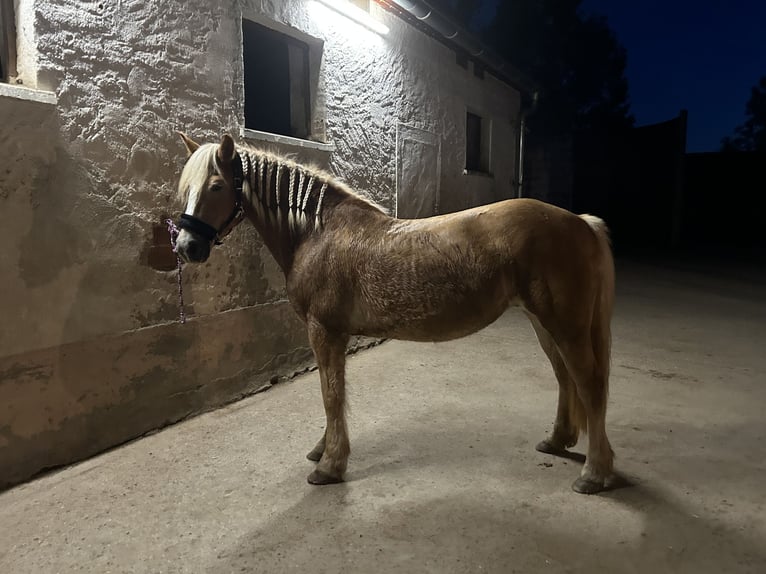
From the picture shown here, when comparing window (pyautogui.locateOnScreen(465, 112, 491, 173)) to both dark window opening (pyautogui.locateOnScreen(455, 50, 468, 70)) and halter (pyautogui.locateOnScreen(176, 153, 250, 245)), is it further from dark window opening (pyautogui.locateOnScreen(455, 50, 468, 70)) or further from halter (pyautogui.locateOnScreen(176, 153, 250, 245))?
halter (pyautogui.locateOnScreen(176, 153, 250, 245))

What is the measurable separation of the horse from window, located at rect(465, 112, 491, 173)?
5.73 metres

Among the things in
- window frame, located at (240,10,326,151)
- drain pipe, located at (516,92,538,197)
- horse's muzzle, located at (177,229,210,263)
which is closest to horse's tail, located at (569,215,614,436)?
horse's muzzle, located at (177,229,210,263)

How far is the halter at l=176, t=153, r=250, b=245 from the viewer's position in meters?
2.39

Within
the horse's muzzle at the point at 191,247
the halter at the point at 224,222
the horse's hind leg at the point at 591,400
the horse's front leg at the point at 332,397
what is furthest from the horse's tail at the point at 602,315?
the horse's muzzle at the point at 191,247

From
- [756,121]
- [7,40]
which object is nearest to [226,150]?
[7,40]

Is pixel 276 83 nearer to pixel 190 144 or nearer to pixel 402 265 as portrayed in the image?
pixel 190 144

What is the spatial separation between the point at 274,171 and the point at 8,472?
2.07m

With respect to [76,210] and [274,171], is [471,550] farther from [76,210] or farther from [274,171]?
[76,210]

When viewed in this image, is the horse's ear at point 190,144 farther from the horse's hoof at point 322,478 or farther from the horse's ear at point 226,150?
the horse's hoof at point 322,478

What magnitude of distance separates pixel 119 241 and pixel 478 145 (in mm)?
6435

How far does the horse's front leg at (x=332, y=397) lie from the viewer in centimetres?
256

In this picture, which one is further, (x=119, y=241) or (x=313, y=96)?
(x=313, y=96)

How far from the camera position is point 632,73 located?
9906 centimetres

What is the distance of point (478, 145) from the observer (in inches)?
321
